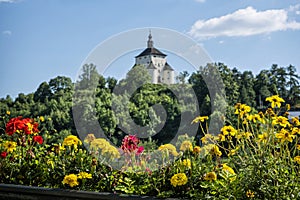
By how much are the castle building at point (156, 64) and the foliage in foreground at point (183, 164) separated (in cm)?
73

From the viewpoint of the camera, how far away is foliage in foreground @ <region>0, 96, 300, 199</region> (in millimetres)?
1464

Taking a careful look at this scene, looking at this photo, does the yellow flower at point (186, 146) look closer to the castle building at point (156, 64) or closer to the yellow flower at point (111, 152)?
the yellow flower at point (111, 152)

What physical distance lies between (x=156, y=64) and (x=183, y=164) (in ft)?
4.00

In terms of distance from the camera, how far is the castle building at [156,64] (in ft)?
8.14

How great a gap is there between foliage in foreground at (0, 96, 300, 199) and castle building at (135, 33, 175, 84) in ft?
2.39

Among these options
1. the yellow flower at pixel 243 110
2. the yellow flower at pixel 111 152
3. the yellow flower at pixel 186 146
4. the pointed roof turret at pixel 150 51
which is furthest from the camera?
the pointed roof turret at pixel 150 51

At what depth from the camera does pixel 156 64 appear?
8.89 feet

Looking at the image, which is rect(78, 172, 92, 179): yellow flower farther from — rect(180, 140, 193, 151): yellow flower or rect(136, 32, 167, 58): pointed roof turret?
rect(136, 32, 167, 58): pointed roof turret

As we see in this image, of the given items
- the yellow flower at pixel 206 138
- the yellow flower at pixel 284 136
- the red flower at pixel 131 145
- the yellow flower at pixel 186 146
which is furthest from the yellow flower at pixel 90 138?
the yellow flower at pixel 284 136

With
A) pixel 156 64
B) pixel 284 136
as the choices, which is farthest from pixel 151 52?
pixel 284 136

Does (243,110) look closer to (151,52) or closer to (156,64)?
(151,52)

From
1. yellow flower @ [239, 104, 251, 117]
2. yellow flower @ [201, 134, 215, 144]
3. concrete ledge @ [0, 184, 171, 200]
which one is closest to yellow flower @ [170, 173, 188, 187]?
concrete ledge @ [0, 184, 171, 200]

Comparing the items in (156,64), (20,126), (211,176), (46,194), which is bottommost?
(46,194)

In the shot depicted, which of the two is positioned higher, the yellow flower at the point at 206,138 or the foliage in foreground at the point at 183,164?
the yellow flower at the point at 206,138
